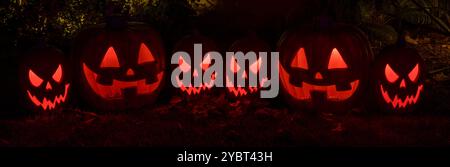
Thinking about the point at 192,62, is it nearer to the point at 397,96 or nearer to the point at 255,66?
the point at 255,66

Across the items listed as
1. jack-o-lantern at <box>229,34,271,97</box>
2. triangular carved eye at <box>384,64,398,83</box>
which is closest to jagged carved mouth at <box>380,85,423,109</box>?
triangular carved eye at <box>384,64,398,83</box>

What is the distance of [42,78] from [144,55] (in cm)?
91

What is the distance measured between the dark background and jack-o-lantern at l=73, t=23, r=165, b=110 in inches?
6.5

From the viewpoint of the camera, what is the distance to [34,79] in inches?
176

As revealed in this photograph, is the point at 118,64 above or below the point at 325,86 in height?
above

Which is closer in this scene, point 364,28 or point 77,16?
point 364,28

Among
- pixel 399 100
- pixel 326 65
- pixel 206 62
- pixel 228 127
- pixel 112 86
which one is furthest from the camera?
pixel 206 62

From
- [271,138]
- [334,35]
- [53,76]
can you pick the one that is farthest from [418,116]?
[53,76]

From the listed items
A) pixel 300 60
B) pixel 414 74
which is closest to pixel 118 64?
pixel 300 60

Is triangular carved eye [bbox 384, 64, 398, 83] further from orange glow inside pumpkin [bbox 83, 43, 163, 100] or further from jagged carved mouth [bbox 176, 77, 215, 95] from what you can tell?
orange glow inside pumpkin [bbox 83, 43, 163, 100]

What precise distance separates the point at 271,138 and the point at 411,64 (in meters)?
1.45

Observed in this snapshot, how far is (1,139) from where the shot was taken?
3.95 metres

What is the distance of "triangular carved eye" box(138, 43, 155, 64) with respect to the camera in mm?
4578

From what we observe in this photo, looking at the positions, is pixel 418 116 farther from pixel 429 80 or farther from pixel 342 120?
pixel 429 80
